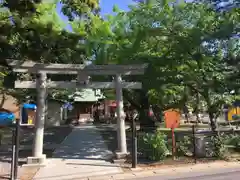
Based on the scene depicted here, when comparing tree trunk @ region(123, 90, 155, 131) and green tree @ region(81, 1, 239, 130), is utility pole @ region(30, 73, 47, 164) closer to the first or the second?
green tree @ region(81, 1, 239, 130)

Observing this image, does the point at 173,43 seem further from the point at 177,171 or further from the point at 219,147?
the point at 177,171

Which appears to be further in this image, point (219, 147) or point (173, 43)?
point (173, 43)

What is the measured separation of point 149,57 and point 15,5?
19.6 feet

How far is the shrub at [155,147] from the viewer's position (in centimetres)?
1049

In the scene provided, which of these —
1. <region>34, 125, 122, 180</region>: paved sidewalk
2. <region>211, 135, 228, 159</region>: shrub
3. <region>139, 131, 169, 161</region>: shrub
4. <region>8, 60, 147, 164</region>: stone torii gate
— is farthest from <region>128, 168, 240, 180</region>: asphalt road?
<region>8, 60, 147, 164</region>: stone torii gate

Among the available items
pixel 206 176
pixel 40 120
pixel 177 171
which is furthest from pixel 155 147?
pixel 40 120

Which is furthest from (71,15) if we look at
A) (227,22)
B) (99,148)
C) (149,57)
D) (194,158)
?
(194,158)

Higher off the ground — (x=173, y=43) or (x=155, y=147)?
(x=173, y=43)

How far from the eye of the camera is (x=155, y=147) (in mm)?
10484

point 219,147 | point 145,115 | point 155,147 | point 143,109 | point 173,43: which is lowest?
point 219,147

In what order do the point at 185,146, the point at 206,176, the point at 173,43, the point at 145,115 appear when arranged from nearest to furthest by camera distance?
the point at 206,176 < the point at 185,146 < the point at 173,43 < the point at 145,115

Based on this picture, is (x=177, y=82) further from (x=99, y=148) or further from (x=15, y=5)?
(x=15, y=5)

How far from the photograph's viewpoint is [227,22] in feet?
36.3

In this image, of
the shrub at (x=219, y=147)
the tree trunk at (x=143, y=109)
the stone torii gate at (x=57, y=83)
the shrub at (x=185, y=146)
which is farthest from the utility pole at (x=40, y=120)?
the tree trunk at (x=143, y=109)
